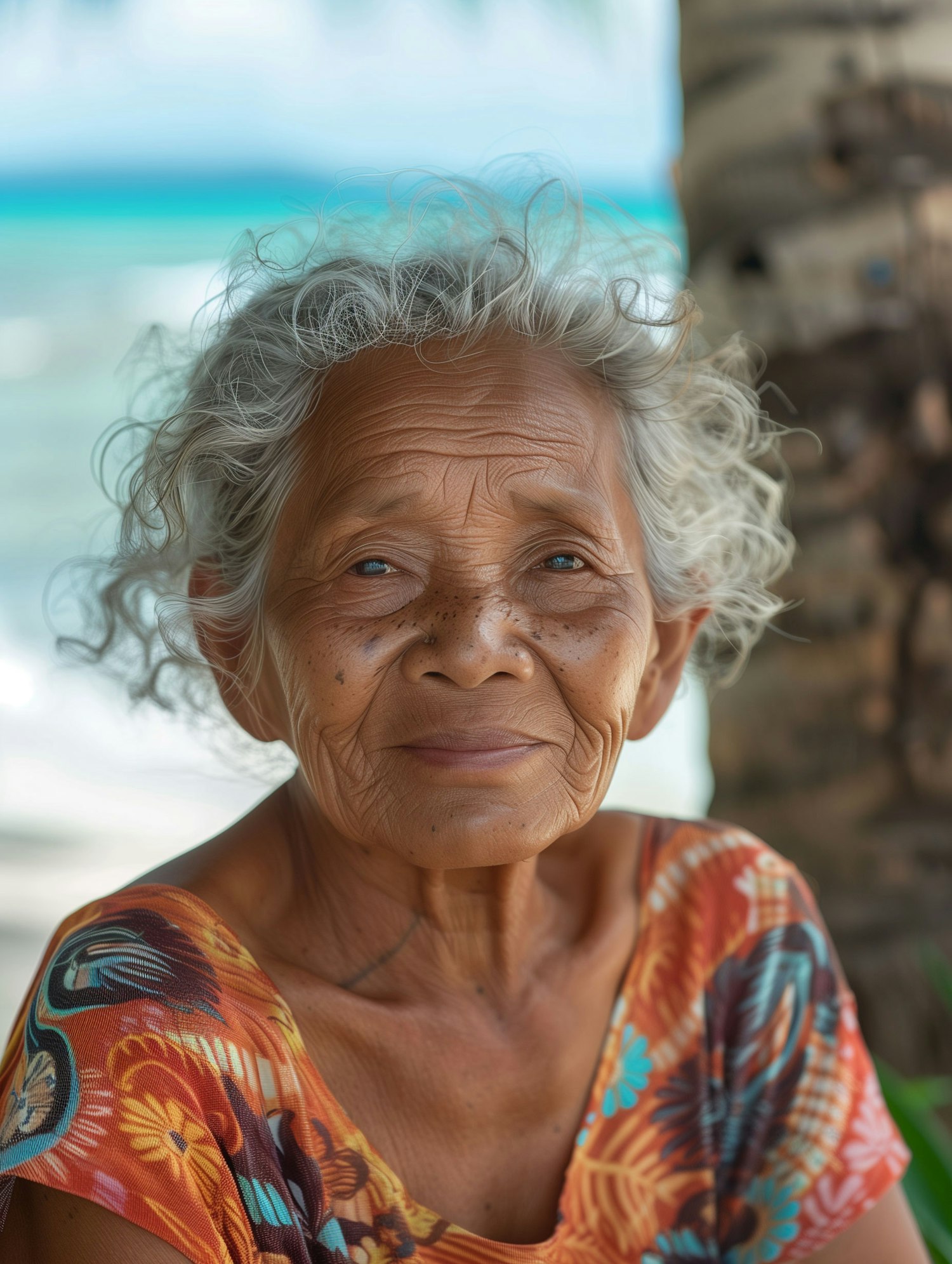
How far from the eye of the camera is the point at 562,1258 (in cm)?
160

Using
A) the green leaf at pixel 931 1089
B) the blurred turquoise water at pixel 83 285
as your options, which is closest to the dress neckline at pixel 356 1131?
the green leaf at pixel 931 1089

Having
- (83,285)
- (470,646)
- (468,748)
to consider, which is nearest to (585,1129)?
(468,748)

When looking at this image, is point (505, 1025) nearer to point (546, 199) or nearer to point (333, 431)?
point (333, 431)

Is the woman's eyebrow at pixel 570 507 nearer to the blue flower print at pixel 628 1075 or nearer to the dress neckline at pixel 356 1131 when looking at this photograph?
the dress neckline at pixel 356 1131

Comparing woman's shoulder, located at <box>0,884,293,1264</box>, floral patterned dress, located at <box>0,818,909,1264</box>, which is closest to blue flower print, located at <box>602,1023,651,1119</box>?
floral patterned dress, located at <box>0,818,909,1264</box>

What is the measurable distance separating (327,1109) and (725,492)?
1.17 m

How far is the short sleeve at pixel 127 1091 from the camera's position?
4.13 ft

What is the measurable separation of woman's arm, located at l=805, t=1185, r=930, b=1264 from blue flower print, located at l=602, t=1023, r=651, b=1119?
0.37 meters

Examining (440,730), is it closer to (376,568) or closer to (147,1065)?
(376,568)

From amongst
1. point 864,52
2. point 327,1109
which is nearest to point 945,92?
point 864,52

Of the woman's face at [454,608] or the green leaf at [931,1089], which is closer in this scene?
the woman's face at [454,608]

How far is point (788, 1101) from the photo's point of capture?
71.8 inches

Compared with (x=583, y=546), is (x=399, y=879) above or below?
below

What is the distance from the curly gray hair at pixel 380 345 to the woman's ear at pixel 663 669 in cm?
4
